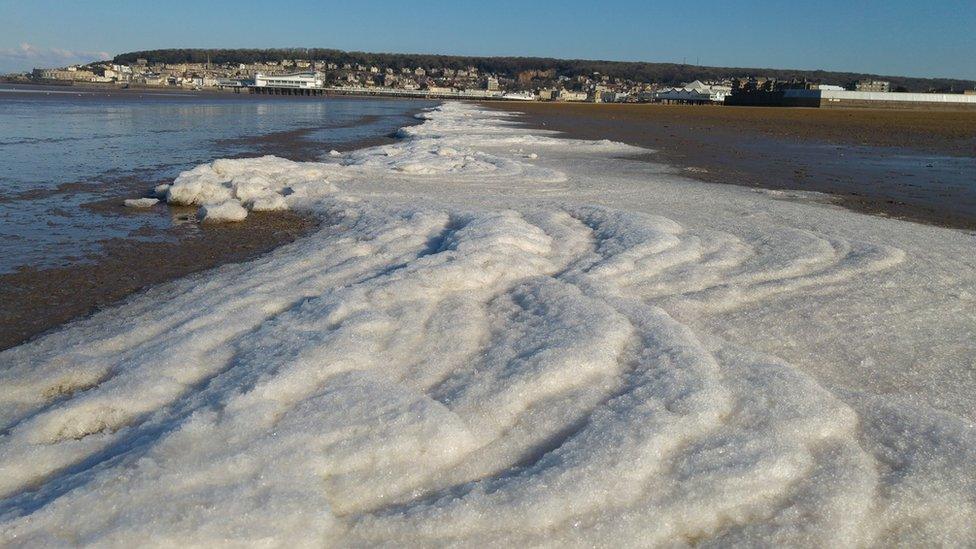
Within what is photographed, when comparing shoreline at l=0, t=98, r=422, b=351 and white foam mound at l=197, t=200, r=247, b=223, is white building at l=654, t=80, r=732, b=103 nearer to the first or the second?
white foam mound at l=197, t=200, r=247, b=223

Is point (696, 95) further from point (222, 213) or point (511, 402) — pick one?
point (511, 402)

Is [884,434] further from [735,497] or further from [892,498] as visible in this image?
[735,497]

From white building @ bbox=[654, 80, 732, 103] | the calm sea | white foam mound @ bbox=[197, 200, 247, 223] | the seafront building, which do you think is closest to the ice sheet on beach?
white foam mound @ bbox=[197, 200, 247, 223]

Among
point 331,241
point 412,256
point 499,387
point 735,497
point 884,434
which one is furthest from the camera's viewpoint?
point 331,241

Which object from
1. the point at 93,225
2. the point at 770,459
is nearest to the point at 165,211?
the point at 93,225

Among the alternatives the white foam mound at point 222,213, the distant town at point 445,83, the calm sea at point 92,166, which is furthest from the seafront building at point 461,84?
the white foam mound at point 222,213

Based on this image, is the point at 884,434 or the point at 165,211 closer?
the point at 884,434
